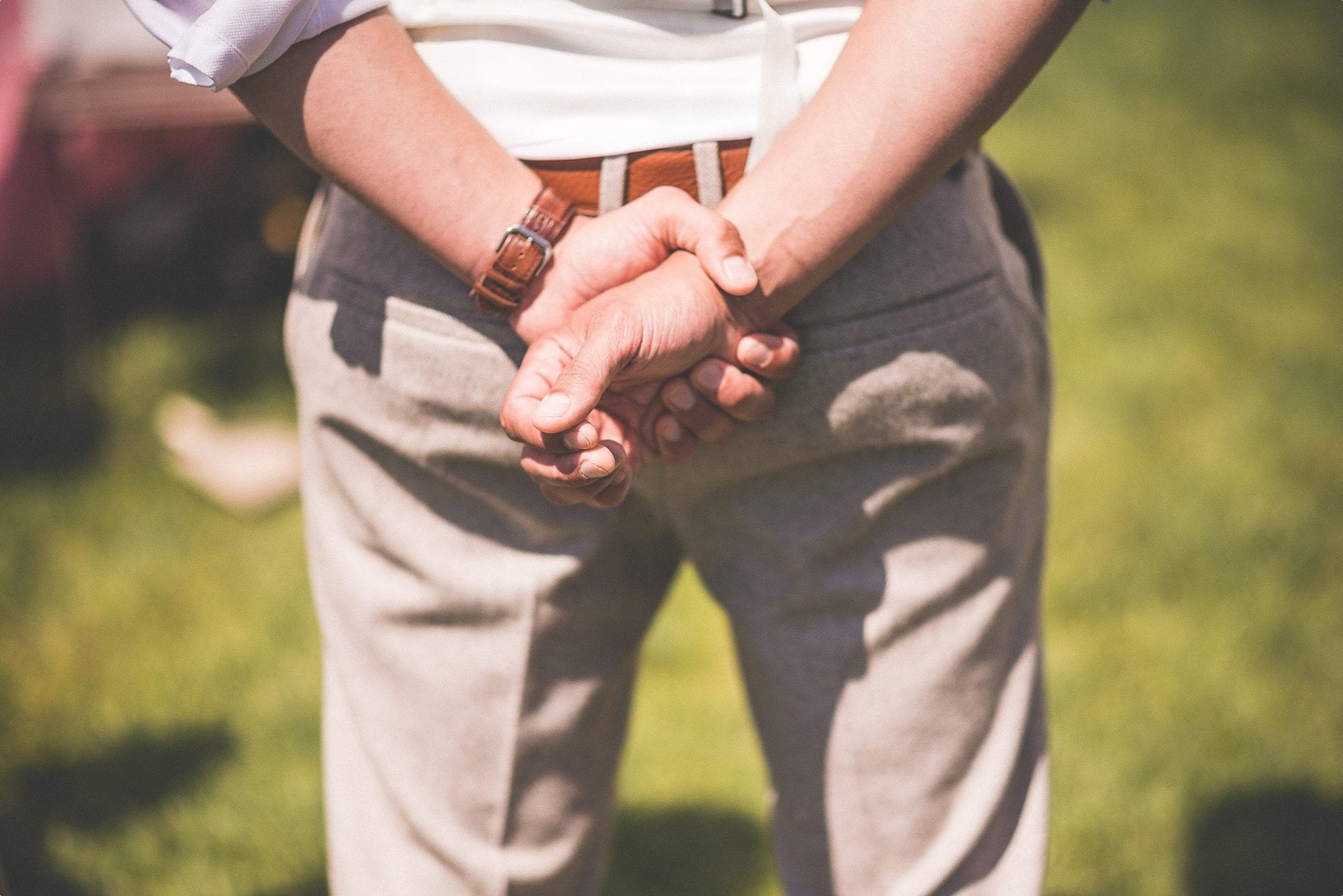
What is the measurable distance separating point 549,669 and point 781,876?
34cm

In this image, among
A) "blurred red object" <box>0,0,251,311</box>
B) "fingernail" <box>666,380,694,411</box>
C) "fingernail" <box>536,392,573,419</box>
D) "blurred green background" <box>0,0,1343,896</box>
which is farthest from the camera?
"blurred red object" <box>0,0,251,311</box>

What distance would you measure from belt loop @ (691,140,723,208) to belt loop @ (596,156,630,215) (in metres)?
0.06

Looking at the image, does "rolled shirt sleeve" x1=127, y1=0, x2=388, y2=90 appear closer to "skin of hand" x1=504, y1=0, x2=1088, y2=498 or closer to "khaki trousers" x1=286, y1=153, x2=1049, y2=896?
"khaki trousers" x1=286, y1=153, x2=1049, y2=896

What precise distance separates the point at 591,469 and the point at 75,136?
287cm

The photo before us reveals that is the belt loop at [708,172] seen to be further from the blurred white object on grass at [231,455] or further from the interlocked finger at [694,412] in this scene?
the blurred white object on grass at [231,455]

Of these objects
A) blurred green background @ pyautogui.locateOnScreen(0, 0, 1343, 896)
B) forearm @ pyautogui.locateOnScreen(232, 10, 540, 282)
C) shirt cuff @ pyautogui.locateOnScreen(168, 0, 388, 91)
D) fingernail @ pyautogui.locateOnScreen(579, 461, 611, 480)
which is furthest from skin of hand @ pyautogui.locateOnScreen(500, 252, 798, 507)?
blurred green background @ pyautogui.locateOnScreen(0, 0, 1343, 896)

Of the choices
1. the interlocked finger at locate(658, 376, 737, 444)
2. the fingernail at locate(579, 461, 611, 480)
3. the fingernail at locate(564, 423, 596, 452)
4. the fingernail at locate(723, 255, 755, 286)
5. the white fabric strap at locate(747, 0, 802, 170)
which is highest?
the white fabric strap at locate(747, 0, 802, 170)

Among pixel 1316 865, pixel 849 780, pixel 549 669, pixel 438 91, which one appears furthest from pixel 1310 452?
pixel 438 91

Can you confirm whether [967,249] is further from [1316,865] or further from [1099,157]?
[1099,157]

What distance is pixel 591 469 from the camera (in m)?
0.74

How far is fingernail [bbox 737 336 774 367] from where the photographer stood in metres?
0.79

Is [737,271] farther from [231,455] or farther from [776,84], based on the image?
[231,455]

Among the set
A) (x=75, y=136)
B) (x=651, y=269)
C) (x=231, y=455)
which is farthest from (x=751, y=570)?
(x=75, y=136)

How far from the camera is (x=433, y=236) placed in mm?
807
